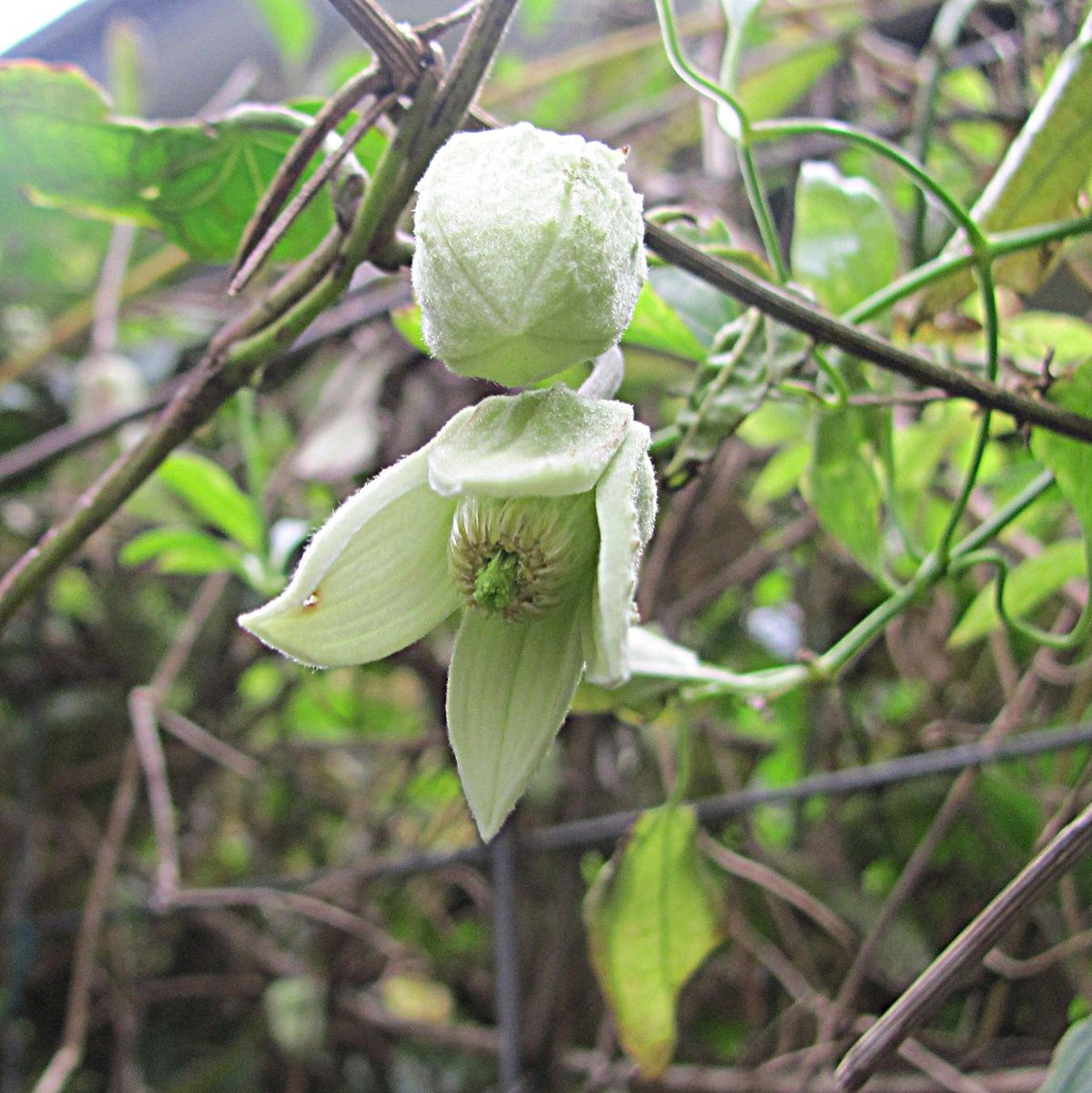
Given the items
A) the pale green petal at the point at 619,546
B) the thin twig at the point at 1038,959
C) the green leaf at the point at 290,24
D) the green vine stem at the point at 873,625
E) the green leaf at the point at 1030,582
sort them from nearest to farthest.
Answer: the pale green petal at the point at 619,546
the green vine stem at the point at 873,625
the green leaf at the point at 1030,582
the thin twig at the point at 1038,959
the green leaf at the point at 290,24

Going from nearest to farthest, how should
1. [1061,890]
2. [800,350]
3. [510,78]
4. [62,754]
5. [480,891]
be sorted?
[800,350]
[1061,890]
[480,891]
[62,754]
[510,78]

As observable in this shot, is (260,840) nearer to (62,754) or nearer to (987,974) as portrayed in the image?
(62,754)

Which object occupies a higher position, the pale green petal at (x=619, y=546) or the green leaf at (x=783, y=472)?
the pale green petal at (x=619, y=546)

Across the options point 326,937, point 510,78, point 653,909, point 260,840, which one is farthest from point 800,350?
point 510,78

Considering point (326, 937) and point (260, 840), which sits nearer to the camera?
point (326, 937)

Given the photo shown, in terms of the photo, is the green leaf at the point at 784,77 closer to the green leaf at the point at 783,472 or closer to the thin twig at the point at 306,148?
the green leaf at the point at 783,472

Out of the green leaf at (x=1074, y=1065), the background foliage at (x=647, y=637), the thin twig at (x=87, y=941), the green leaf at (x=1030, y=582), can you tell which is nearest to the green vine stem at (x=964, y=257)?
the background foliage at (x=647, y=637)

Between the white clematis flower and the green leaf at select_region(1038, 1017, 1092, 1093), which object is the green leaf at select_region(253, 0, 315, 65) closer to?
the white clematis flower
